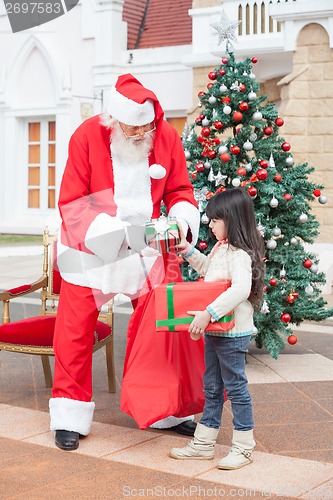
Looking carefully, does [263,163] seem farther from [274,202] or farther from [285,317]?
[285,317]

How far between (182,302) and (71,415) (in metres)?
0.88

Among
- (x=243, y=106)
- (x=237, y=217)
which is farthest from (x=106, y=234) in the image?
(x=243, y=106)

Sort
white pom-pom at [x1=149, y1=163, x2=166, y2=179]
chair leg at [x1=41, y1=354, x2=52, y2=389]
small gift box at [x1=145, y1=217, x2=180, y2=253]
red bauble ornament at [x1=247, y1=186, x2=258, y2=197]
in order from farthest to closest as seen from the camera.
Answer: red bauble ornament at [x1=247, y1=186, x2=258, y2=197] < chair leg at [x1=41, y1=354, x2=52, y2=389] < white pom-pom at [x1=149, y1=163, x2=166, y2=179] < small gift box at [x1=145, y1=217, x2=180, y2=253]

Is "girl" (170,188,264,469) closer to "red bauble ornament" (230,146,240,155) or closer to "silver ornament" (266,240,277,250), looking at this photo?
"silver ornament" (266,240,277,250)

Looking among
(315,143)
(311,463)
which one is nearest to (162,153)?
(311,463)

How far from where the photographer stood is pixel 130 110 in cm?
414

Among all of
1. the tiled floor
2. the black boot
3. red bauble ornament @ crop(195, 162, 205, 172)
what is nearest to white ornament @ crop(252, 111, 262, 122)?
red bauble ornament @ crop(195, 162, 205, 172)

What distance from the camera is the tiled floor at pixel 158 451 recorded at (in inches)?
137

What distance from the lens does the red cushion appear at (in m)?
4.86

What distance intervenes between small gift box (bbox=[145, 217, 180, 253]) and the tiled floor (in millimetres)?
974

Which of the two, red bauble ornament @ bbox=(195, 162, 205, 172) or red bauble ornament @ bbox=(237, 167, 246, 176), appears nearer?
red bauble ornament @ bbox=(237, 167, 246, 176)

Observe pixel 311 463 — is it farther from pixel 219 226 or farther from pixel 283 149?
pixel 283 149

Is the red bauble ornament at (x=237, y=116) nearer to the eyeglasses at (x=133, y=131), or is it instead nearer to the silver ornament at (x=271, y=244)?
the silver ornament at (x=271, y=244)

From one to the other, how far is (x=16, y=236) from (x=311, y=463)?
532 inches
